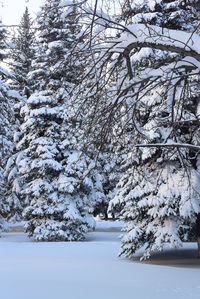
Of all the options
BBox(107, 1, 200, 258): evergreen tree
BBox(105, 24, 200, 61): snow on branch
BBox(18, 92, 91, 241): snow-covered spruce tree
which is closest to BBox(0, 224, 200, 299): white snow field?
BBox(107, 1, 200, 258): evergreen tree

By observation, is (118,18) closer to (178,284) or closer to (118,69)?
(118,69)

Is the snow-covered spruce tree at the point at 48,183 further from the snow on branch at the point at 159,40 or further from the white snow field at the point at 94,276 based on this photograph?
the snow on branch at the point at 159,40

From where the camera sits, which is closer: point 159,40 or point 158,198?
point 159,40

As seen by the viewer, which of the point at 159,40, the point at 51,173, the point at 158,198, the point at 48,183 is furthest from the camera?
the point at 51,173

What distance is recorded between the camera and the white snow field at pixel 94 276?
9469 millimetres

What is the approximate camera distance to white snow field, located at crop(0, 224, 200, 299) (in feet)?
31.1

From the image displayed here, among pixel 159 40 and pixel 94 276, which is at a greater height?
pixel 159 40

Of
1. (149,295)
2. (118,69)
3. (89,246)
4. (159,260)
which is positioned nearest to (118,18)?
(118,69)

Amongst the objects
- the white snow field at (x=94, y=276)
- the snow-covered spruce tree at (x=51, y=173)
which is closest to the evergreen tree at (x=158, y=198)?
the white snow field at (x=94, y=276)

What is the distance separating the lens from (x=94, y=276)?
38.1 feet

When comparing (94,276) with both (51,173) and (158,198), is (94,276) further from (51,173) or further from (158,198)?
(51,173)

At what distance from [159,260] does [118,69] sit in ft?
32.2

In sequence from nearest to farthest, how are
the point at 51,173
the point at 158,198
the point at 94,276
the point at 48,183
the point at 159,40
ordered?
the point at 159,40 → the point at 94,276 → the point at 158,198 → the point at 48,183 → the point at 51,173

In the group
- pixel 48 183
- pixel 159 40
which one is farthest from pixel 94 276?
pixel 48 183
